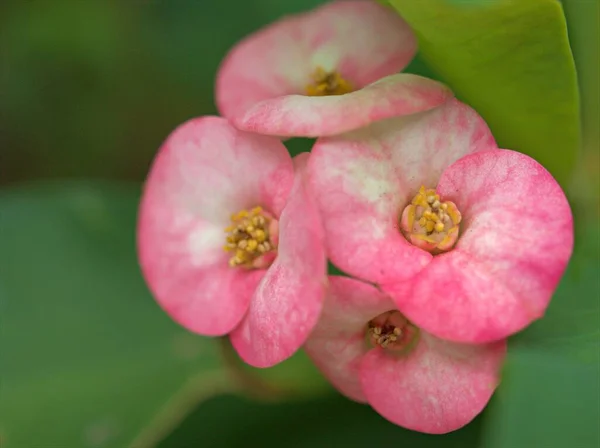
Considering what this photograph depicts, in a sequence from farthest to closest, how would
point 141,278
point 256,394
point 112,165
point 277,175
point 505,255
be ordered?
1. point 112,165
2. point 141,278
3. point 256,394
4. point 277,175
5. point 505,255

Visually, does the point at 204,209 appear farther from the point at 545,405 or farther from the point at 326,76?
the point at 545,405

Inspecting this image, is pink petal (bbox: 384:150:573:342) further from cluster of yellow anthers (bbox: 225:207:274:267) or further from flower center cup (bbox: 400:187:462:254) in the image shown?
cluster of yellow anthers (bbox: 225:207:274:267)

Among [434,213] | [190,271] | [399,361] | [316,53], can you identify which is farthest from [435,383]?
[316,53]

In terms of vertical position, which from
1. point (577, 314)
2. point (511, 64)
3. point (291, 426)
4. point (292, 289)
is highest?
point (511, 64)

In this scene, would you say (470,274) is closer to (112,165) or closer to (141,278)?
(141,278)

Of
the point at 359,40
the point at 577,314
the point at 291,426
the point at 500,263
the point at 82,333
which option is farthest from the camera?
the point at 82,333

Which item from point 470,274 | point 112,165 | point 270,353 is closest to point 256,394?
point 270,353

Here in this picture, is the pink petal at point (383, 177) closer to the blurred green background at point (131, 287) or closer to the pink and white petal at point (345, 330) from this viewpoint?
the pink and white petal at point (345, 330)
